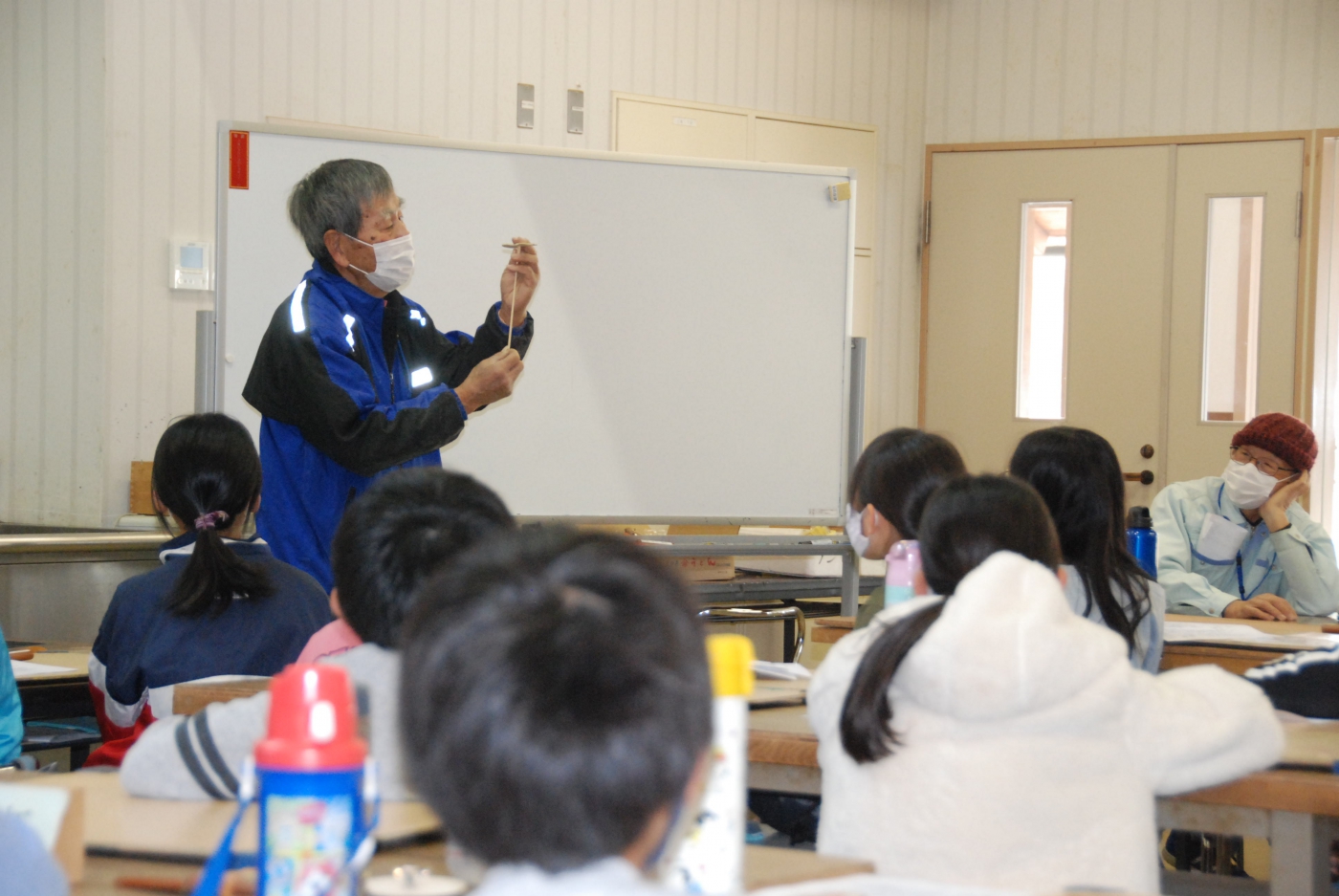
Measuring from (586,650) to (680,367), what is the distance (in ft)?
10.5

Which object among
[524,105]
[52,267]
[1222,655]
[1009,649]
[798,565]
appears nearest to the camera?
[1009,649]

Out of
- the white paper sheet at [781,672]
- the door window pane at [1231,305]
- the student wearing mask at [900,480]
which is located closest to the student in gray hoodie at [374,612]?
the white paper sheet at [781,672]

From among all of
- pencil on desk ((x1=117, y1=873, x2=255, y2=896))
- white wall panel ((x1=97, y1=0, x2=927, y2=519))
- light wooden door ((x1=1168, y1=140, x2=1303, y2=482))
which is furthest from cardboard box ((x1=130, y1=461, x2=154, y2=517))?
light wooden door ((x1=1168, y1=140, x2=1303, y2=482))

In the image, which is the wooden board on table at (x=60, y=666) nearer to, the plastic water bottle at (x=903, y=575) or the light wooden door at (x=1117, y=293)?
the plastic water bottle at (x=903, y=575)

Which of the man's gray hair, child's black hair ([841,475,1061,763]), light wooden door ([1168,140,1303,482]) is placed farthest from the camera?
light wooden door ([1168,140,1303,482])

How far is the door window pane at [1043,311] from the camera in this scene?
18.2ft

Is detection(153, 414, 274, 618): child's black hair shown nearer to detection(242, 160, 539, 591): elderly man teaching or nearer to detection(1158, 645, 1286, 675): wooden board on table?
detection(242, 160, 539, 591): elderly man teaching

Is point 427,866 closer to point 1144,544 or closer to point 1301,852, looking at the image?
point 1301,852

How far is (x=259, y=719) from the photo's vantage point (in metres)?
1.14

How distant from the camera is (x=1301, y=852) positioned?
143cm

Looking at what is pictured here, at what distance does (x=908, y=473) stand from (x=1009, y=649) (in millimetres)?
1065

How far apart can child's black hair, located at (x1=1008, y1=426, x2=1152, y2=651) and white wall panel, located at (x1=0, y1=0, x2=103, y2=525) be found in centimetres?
288

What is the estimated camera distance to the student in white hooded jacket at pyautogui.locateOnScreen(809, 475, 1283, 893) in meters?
1.23

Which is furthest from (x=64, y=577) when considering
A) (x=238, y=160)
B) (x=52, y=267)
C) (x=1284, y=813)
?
(x=1284, y=813)
